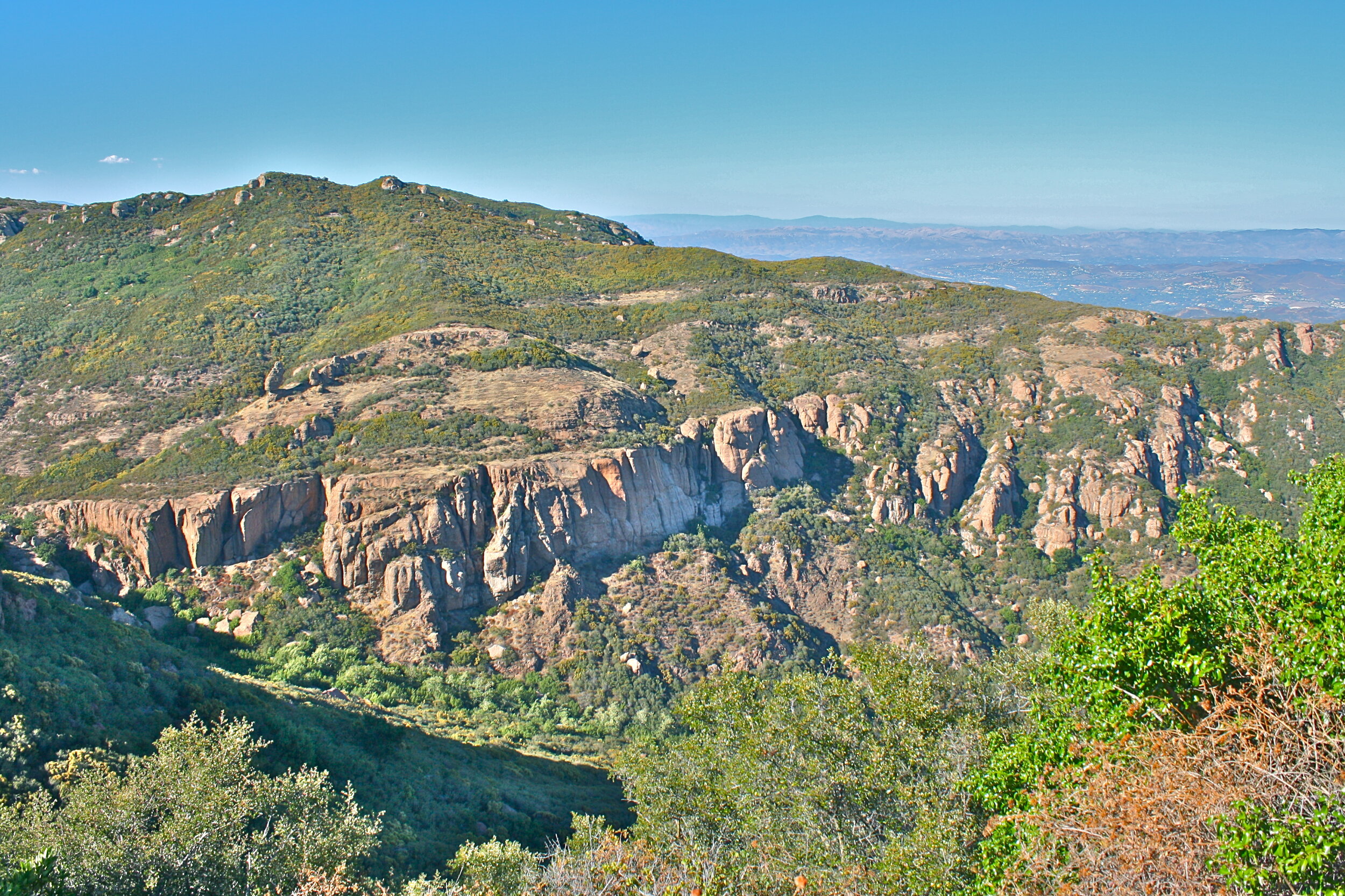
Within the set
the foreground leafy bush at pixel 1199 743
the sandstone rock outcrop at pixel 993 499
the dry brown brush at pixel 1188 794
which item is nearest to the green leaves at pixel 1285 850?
the foreground leafy bush at pixel 1199 743

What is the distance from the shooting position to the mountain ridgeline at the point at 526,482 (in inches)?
1103

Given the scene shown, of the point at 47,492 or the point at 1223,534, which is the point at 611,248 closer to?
the point at 47,492

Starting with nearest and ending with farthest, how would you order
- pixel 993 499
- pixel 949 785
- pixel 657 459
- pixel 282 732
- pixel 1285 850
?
pixel 1285 850 → pixel 949 785 → pixel 282 732 → pixel 657 459 → pixel 993 499

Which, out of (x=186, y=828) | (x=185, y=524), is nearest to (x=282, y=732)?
(x=186, y=828)

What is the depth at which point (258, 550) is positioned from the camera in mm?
38938

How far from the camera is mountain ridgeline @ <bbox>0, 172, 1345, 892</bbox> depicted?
91.9ft

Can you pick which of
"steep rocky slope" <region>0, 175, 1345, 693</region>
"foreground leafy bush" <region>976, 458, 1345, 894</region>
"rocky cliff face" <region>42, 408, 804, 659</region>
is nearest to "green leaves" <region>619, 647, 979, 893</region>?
"foreground leafy bush" <region>976, 458, 1345, 894</region>

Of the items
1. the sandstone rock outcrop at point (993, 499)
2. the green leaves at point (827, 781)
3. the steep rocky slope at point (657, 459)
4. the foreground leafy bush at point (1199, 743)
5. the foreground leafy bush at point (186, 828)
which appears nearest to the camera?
the foreground leafy bush at point (1199, 743)

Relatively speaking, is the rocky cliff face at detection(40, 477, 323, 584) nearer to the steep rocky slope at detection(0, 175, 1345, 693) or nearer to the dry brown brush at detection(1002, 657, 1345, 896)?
the steep rocky slope at detection(0, 175, 1345, 693)

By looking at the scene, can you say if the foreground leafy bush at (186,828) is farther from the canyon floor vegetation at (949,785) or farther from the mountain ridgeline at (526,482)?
the mountain ridgeline at (526,482)

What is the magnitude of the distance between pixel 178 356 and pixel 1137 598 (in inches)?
2502

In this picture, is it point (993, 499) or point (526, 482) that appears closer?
point (526, 482)

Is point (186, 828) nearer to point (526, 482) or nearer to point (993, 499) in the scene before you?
point (526, 482)

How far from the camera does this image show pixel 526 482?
42.1 meters
